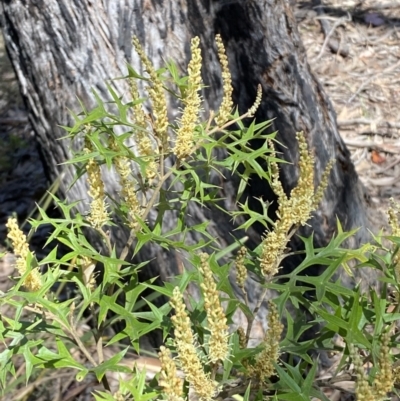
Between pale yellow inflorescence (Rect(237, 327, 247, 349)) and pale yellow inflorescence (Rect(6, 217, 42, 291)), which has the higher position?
pale yellow inflorescence (Rect(6, 217, 42, 291))

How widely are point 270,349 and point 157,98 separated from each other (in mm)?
503

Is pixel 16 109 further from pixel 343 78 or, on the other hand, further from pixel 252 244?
pixel 252 244

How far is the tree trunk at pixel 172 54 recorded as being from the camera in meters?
2.29

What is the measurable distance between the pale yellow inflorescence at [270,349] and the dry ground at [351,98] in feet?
8.11

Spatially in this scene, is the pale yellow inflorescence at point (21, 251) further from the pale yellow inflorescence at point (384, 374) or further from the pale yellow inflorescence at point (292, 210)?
the pale yellow inflorescence at point (384, 374)

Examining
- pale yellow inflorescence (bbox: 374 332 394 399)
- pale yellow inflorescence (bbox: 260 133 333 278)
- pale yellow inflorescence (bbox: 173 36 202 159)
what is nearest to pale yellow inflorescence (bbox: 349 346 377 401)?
pale yellow inflorescence (bbox: 374 332 394 399)

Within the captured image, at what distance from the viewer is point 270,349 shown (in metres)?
1.14

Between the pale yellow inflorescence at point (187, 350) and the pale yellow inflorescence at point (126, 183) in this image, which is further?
the pale yellow inflorescence at point (126, 183)

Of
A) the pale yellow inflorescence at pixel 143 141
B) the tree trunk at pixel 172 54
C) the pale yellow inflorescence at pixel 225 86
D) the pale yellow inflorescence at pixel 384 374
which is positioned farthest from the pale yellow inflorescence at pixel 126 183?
the tree trunk at pixel 172 54

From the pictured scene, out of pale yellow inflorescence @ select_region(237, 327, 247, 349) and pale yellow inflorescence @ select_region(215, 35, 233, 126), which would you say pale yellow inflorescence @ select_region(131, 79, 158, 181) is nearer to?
pale yellow inflorescence @ select_region(215, 35, 233, 126)

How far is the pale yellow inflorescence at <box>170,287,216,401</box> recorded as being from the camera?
2.90ft

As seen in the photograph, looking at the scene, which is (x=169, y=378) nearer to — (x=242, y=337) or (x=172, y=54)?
(x=242, y=337)

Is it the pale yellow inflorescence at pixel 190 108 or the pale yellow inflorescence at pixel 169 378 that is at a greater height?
the pale yellow inflorescence at pixel 190 108

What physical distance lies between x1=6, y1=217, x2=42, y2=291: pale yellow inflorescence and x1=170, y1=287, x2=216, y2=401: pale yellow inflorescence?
362 millimetres
